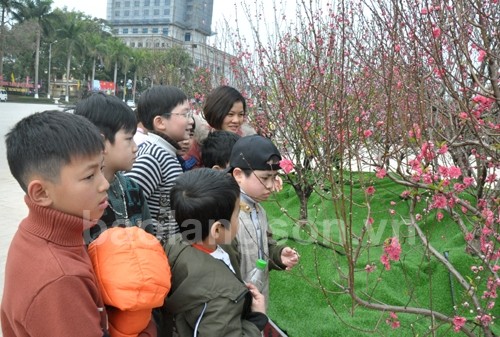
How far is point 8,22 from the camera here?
40000 millimetres

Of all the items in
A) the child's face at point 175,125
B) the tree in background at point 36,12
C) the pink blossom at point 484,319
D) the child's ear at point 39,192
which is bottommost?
the pink blossom at point 484,319

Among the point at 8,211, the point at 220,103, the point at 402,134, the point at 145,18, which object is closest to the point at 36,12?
the point at 8,211

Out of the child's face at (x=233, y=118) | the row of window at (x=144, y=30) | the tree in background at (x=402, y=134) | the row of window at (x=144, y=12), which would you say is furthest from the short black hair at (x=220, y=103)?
the row of window at (x=144, y=12)

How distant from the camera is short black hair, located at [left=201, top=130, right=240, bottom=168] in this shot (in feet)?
7.79

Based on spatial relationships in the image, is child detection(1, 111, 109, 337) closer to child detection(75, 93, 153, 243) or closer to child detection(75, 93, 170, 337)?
child detection(75, 93, 170, 337)

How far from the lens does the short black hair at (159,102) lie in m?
2.32

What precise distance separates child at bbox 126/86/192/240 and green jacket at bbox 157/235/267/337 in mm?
452

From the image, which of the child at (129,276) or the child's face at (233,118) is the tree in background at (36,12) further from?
the child at (129,276)

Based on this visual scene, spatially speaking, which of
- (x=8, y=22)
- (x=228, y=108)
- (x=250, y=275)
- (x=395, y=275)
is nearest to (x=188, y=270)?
(x=250, y=275)

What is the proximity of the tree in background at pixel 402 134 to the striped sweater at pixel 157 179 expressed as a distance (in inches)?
24.0

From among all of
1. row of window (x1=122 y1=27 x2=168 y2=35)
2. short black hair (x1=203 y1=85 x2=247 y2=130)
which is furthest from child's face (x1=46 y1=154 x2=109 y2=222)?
row of window (x1=122 y1=27 x2=168 y2=35)

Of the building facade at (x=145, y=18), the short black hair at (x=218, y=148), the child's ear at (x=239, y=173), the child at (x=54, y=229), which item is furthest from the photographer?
the building facade at (x=145, y=18)

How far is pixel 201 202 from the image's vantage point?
1490mm

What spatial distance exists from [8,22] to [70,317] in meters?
45.3
